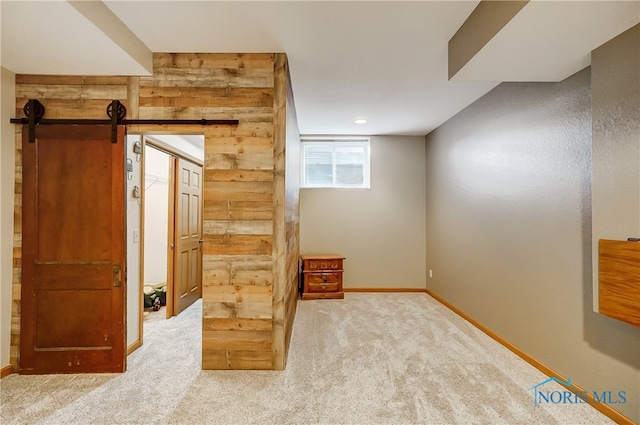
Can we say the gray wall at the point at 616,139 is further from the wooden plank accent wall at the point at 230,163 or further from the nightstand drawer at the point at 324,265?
the nightstand drawer at the point at 324,265

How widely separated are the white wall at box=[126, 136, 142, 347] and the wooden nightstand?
2.33 metres

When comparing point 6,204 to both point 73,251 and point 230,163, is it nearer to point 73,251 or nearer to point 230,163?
point 73,251

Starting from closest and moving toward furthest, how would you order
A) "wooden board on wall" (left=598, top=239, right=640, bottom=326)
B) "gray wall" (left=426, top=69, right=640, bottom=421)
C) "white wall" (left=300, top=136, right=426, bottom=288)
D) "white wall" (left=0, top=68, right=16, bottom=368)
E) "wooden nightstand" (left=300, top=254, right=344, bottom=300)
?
1. "wooden board on wall" (left=598, top=239, right=640, bottom=326)
2. "gray wall" (left=426, top=69, right=640, bottom=421)
3. "white wall" (left=0, top=68, right=16, bottom=368)
4. "wooden nightstand" (left=300, top=254, right=344, bottom=300)
5. "white wall" (left=300, top=136, right=426, bottom=288)

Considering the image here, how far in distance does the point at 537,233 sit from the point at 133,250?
3662 mm

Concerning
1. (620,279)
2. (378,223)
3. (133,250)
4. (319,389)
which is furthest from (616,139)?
(133,250)

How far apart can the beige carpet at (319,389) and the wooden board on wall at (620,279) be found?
0.75 meters

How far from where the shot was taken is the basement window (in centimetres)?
530

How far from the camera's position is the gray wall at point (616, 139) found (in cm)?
176

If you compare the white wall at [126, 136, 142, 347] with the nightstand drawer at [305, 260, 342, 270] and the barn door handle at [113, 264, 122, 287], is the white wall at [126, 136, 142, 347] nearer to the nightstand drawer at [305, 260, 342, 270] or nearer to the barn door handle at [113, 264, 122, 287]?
the barn door handle at [113, 264, 122, 287]

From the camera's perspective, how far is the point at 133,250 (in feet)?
9.34

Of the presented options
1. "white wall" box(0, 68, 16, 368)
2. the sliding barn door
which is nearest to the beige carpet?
the sliding barn door

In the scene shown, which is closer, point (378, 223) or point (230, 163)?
point (230, 163)

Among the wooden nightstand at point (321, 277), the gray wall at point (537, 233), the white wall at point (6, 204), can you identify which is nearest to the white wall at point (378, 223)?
Answer: the wooden nightstand at point (321, 277)

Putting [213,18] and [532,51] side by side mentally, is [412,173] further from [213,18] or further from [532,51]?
[213,18]
